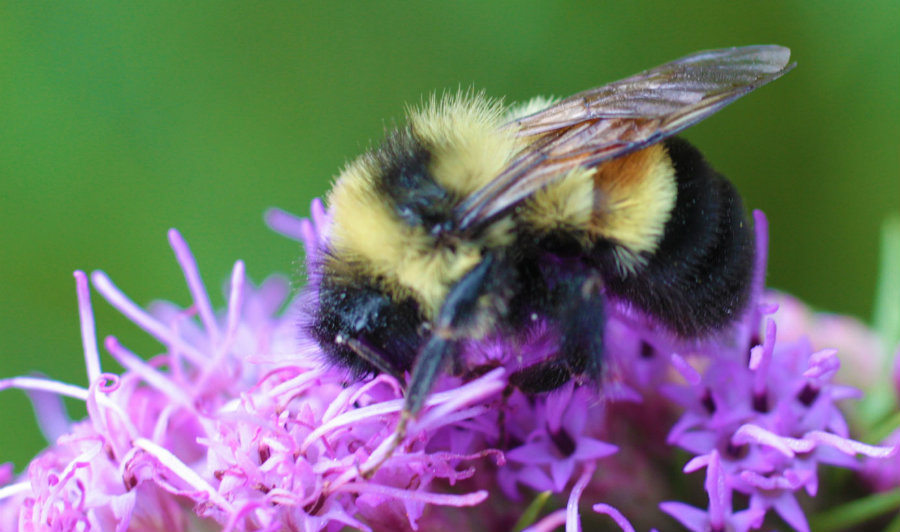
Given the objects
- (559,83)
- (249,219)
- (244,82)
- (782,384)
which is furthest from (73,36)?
(782,384)

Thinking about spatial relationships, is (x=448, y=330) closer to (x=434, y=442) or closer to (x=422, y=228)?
(x=422, y=228)

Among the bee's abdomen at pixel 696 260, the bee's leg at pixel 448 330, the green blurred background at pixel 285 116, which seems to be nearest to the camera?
the bee's leg at pixel 448 330

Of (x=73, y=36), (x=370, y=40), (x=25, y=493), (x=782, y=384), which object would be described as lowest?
(x=782, y=384)

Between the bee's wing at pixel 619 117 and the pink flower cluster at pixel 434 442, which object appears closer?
the bee's wing at pixel 619 117

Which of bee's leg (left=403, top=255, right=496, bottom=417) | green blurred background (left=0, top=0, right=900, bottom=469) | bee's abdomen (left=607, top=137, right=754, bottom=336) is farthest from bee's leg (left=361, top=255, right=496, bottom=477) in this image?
green blurred background (left=0, top=0, right=900, bottom=469)

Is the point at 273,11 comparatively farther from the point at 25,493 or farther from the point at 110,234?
the point at 25,493

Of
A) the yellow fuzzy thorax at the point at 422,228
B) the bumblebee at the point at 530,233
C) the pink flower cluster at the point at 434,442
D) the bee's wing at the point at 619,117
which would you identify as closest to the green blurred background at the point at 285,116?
the pink flower cluster at the point at 434,442

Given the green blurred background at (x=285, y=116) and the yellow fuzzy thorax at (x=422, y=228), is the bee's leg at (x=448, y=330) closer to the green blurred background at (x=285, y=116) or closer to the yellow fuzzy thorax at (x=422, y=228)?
the yellow fuzzy thorax at (x=422, y=228)
